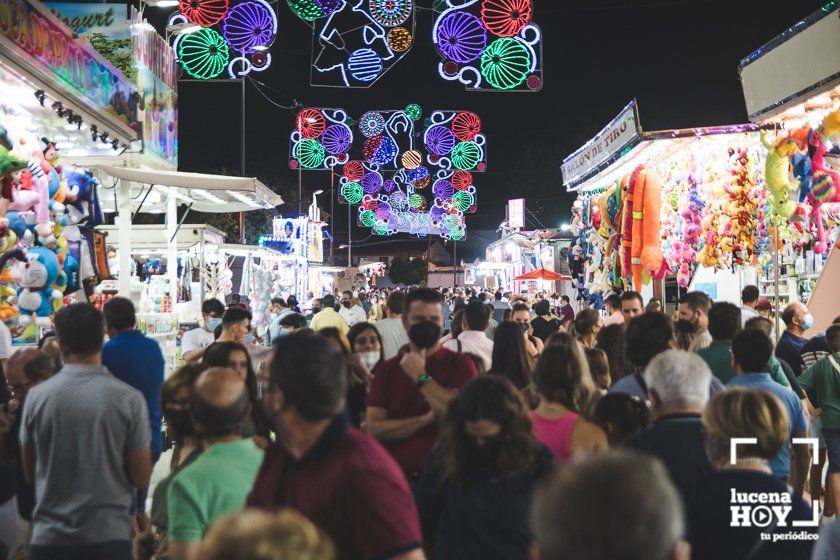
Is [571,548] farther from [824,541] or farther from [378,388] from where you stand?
[378,388]

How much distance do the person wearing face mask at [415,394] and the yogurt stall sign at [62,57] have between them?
4.10 metres

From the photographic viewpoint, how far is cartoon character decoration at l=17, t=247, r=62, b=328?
7895mm

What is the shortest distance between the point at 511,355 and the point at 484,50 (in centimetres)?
894

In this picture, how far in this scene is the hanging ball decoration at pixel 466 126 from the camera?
2512 cm

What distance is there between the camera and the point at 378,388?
4.91m

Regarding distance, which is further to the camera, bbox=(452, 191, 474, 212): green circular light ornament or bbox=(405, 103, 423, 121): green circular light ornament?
bbox=(452, 191, 474, 212): green circular light ornament

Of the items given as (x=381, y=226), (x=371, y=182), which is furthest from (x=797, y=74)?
(x=381, y=226)

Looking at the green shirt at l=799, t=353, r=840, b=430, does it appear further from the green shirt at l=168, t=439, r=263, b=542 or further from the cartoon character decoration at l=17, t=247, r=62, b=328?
the cartoon character decoration at l=17, t=247, r=62, b=328

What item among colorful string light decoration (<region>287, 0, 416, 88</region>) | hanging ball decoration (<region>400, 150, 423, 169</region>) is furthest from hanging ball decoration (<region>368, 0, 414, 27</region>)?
hanging ball decoration (<region>400, 150, 423, 169</region>)

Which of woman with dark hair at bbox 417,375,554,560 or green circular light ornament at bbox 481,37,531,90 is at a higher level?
green circular light ornament at bbox 481,37,531,90

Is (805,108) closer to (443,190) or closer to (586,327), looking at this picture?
(586,327)

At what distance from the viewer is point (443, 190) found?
3591 cm

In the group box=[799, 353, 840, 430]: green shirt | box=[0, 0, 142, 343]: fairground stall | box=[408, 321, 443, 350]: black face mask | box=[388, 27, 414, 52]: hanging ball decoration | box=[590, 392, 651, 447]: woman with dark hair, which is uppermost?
box=[388, 27, 414, 52]: hanging ball decoration

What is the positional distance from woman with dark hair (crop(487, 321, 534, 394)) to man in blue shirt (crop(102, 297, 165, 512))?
249 centimetres
